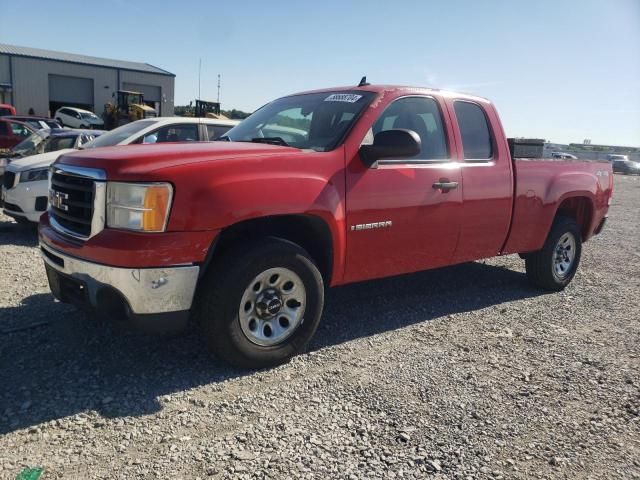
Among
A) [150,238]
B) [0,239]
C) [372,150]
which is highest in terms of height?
[372,150]

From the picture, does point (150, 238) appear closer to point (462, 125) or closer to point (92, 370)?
point (92, 370)

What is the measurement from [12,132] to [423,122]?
624 inches

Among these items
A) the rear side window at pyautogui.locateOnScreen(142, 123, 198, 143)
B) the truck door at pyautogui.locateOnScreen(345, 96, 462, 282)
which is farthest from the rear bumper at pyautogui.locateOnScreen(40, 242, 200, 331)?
the rear side window at pyautogui.locateOnScreen(142, 123, 198, 143)

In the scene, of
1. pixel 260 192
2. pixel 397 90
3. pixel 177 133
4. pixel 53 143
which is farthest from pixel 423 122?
pixel 53 143

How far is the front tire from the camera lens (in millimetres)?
3307

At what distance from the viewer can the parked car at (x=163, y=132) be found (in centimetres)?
721

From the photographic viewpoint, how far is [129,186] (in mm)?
3062

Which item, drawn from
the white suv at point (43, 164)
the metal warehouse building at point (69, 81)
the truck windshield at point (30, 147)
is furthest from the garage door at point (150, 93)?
the white suv at point (43, 164)

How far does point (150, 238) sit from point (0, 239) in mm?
5401

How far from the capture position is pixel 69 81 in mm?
46250

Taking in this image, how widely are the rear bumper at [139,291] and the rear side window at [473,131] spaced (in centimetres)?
282

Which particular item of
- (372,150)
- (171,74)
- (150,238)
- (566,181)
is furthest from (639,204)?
(171,74)

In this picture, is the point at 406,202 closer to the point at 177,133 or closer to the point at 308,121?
the point at 308,121

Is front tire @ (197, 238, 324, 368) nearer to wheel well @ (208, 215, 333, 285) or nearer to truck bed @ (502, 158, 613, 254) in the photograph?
wheel well @ (208, 215, 333, 285)
